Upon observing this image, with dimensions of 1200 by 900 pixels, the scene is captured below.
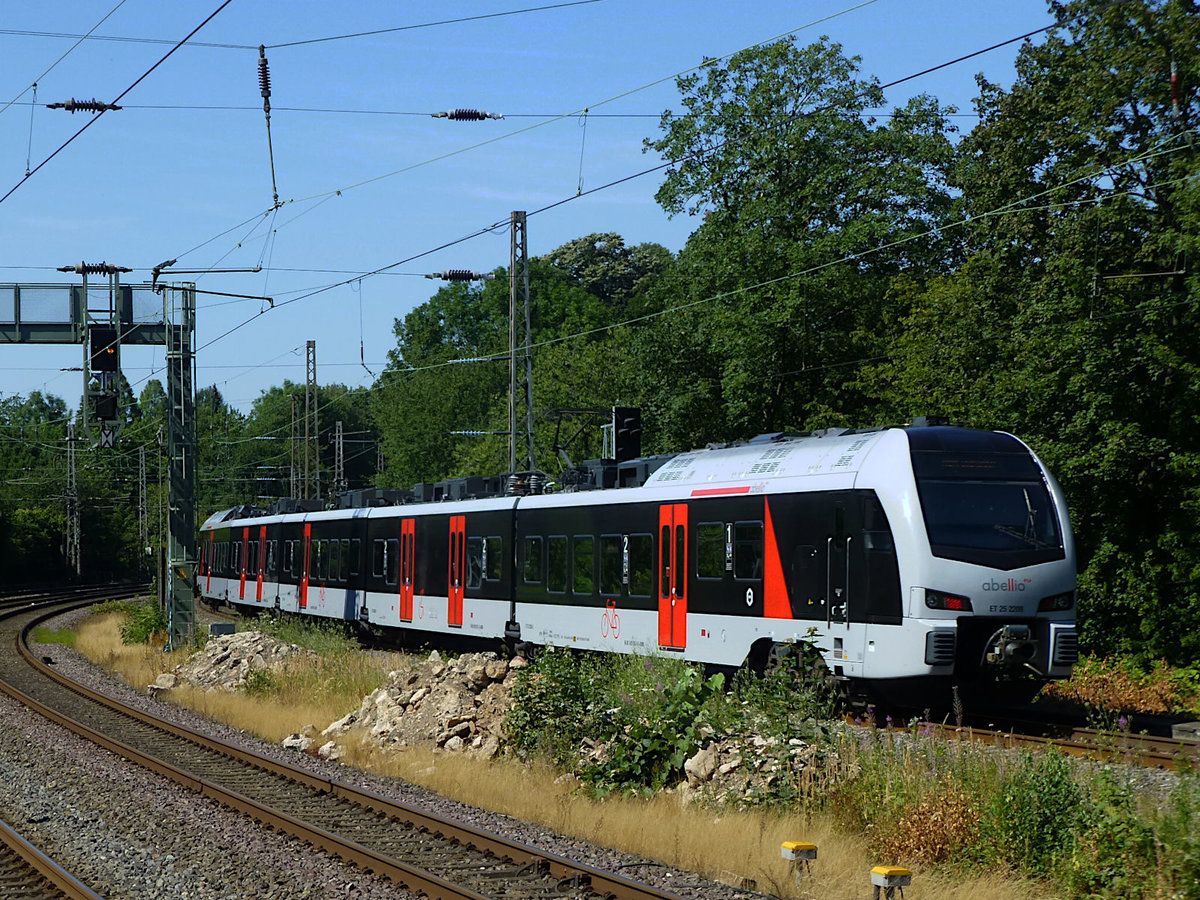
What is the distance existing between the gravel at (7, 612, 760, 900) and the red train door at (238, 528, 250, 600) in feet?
81.8

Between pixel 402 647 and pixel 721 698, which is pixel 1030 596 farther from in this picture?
pixel 402 647

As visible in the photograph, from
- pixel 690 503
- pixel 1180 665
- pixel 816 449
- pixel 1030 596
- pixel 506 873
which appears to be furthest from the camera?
pixel 1180 665

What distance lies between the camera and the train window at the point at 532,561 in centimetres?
2225

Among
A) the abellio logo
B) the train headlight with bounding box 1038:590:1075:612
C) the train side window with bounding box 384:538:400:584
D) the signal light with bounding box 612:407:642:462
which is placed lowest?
the train side window with bounding box 384:538:400:584

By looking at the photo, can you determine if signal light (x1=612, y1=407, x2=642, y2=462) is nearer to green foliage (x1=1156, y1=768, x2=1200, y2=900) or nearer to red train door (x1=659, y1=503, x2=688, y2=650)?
red train door (x1=659, y1=503, x2=688, y2=650)

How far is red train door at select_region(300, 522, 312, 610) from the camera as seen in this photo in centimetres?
3442

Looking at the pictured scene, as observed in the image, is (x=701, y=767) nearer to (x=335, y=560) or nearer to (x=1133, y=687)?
(x=1133, y=687)

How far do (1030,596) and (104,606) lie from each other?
40.3 m

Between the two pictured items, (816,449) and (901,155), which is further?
(901,155)

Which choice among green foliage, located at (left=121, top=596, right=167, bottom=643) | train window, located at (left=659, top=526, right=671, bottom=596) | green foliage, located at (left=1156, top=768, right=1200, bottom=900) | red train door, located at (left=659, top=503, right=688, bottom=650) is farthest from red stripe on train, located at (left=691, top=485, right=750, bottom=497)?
green foliage, located at (left=121, top=596, right=167, bottom=643)

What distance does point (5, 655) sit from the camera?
3069 cm

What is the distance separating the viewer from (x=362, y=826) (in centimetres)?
1138

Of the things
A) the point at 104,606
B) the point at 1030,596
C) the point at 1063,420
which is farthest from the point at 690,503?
the point at 104,606

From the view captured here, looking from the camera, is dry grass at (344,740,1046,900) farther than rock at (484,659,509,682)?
No
